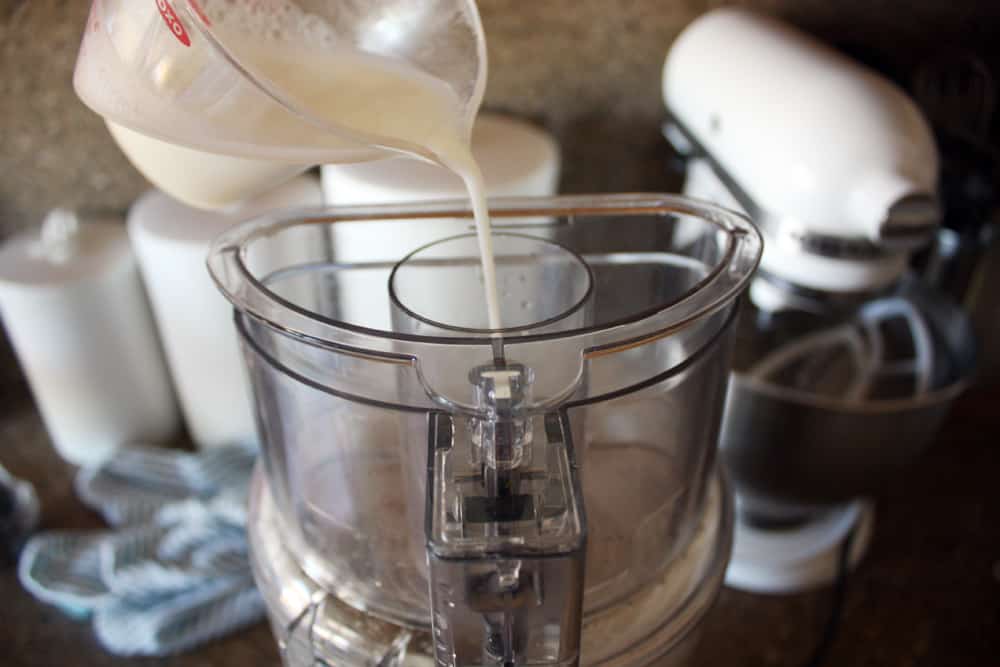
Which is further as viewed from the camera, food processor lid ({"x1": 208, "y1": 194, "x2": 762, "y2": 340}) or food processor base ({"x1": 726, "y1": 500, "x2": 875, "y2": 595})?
food processor base ({"x1": 726, "y1": 500, "x2": 875, "y2": 595})

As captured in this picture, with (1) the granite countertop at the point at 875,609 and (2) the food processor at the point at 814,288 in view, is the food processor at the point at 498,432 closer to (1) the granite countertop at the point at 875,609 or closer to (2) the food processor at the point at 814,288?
(2) the food processor at the point at 814,288

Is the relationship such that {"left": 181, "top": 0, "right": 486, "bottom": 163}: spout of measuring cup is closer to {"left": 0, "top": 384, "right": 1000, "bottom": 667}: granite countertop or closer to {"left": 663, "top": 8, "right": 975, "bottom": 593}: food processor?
{"left": 663, "top": 8, "right": 975, "bottom": 593}: food processor

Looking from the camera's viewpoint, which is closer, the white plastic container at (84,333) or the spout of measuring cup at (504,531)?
the spout of measuring cup at (504,531)

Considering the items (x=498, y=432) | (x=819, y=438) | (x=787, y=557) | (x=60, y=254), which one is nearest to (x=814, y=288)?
(x=819, y=438)

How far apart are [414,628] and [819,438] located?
0.99 feet

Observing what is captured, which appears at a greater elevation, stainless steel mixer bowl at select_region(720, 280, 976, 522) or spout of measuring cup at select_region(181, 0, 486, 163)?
spout of measuring cup at select_region(181, 0, 486, 163)

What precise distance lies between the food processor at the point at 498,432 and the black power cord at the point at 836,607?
0.65 ft

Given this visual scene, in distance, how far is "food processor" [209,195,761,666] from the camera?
288 millimetres

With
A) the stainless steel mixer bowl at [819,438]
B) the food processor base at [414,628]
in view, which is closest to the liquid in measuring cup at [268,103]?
the food processor base at [414,628]

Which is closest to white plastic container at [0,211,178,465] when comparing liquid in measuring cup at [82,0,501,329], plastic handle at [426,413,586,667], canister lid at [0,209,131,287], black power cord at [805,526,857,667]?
canister lid at [0,209,131,287]

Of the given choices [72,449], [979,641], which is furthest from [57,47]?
[979,641]

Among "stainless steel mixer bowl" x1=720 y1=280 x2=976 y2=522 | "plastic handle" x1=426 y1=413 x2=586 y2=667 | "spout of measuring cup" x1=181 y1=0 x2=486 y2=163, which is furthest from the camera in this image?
"stainless steel mixer bowl" x1=720 y1=280 x2=976 y2=522

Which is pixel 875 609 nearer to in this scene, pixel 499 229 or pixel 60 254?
pixel 499 229

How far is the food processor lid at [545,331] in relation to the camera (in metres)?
0.31
